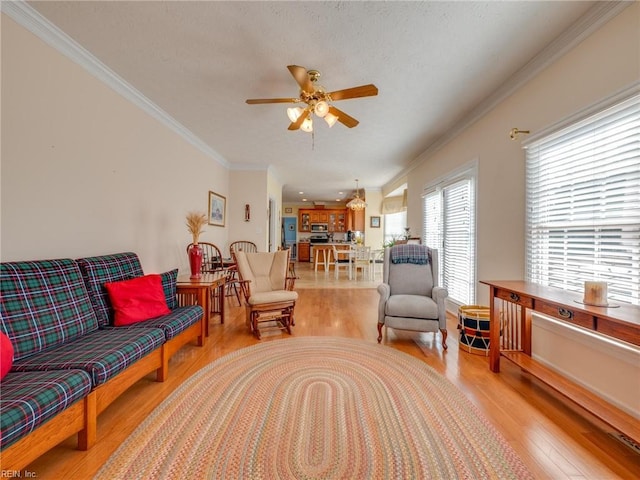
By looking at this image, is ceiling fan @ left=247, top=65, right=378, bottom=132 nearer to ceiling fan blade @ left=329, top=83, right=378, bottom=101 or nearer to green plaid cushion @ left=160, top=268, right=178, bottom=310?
ceiling fan blade @ left=329, top=83, right=378, bottom=101

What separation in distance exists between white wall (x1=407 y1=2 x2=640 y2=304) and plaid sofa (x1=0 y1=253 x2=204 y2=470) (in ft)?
10.0

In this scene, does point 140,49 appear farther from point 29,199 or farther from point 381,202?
point 381,202

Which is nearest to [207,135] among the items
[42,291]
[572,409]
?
[42,291]

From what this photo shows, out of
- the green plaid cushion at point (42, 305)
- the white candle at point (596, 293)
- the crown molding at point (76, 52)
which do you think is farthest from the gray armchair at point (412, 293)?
the crown molding at point (76, 52)

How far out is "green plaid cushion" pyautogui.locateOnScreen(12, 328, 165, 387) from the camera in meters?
1.37

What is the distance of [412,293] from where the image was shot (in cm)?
308

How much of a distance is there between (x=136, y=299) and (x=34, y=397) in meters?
1.08

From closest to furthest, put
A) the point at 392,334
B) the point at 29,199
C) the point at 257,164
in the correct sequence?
the point at 29,199 < the point at 392,334 < the point at 257,164

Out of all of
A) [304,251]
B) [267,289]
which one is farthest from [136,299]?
[304,251]

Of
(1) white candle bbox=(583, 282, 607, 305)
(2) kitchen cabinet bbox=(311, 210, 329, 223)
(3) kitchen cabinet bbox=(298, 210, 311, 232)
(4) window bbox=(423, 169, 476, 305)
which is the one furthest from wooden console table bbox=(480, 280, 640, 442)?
(3) kitchen cabinet bbox=(298, 210, 311, 232)

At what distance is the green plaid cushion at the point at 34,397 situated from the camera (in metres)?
1.00

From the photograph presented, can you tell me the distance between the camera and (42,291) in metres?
1.64

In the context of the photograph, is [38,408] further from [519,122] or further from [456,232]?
[456,232]

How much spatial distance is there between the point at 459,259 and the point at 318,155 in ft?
9.55
